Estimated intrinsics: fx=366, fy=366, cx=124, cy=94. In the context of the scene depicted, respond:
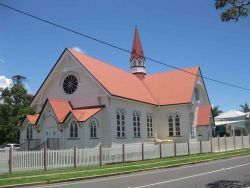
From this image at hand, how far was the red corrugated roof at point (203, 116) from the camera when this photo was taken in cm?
4216

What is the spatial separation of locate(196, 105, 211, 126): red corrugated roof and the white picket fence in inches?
196

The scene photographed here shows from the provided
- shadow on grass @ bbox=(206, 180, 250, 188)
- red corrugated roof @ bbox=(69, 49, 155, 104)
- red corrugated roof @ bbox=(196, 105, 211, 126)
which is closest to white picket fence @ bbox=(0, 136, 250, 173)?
red corrugated roof @ bbox=(196, 105, 211, 126)

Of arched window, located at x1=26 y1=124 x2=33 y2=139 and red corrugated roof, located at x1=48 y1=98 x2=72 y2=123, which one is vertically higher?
red corrugated roof, located at x1=48 y1=98 x2=72 y2=123

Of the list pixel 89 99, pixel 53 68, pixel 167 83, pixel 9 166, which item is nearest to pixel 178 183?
pixel 9 166

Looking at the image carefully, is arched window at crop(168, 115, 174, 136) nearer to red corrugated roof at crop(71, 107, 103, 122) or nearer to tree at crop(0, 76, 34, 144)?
red corrugated roof at crop(71, 107, 103, 122)

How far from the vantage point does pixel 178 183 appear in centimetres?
1414

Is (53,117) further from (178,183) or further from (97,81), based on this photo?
(178,183)

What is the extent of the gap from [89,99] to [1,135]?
102 ft

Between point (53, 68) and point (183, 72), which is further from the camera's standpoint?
point (183, 72)

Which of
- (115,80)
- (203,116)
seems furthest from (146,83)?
(115,80)

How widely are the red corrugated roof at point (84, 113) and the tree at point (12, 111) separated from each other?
2482 centimetres

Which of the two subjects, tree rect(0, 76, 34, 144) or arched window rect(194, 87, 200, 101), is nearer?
arched window rect(194, 87, 200, 101)

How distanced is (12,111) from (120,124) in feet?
103

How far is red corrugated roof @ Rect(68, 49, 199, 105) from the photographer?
1307 inches
